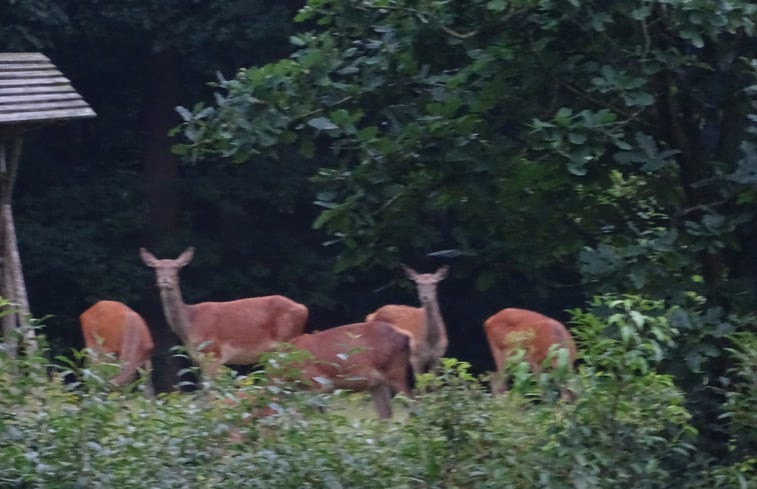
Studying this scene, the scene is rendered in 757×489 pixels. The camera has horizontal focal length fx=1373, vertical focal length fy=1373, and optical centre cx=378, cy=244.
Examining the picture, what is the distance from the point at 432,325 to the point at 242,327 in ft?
5.72

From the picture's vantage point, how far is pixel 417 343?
12578 mm

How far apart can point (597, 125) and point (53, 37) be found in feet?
40.9

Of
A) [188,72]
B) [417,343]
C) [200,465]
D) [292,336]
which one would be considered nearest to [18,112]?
[292,336]

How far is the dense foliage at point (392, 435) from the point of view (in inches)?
217

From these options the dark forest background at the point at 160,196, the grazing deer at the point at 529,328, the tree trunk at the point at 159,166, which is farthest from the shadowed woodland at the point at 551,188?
the tree trunk at the point at 159,166

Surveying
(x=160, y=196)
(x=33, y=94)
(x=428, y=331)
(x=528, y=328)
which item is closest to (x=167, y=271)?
(x=33, y=94)

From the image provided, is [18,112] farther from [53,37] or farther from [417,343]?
[53,37]

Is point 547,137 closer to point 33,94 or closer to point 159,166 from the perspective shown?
point 33,94

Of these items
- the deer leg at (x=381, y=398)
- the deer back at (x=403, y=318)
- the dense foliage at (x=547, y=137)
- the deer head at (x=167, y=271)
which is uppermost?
the dense foliage at (x=547, y=137)

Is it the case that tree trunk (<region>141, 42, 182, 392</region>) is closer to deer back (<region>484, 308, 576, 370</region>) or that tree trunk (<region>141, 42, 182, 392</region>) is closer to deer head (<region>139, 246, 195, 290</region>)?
deer head (<region>139, 246, 195, 290</region>)

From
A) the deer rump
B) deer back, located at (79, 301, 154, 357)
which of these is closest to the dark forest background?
deer back, located at (79, 301, 154, 357)

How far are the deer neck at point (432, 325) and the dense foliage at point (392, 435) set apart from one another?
20.8 ft

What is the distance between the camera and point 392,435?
6.03 metres

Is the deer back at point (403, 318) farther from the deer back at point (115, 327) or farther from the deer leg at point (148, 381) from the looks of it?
the deer leg at point (148, 381)
